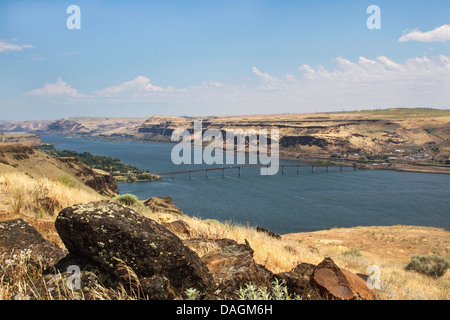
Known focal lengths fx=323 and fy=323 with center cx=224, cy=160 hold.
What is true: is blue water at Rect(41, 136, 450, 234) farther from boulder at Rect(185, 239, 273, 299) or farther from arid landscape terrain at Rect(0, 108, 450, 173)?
boulder at Rect(185, 239, 273, 299)

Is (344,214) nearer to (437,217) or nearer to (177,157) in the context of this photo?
(437,217)

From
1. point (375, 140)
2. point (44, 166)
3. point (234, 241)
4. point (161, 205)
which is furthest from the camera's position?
point (375, 140)

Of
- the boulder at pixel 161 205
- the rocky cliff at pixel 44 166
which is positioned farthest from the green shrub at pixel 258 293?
the rocky cliff at pixel 44 166

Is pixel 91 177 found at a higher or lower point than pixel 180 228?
lower

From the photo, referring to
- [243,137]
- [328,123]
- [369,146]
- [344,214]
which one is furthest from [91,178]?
[328,123]

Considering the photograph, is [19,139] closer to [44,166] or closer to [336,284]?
[44,166]

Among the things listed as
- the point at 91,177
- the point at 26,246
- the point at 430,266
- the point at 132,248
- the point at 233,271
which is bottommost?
the point at 91,177

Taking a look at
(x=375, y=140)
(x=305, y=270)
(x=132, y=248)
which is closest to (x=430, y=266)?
(x=305, y=270)

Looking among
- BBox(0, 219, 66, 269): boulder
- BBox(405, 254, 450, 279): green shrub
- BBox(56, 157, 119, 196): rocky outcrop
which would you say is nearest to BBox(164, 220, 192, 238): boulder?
BBox(0, 219, 66, 269): boulder
